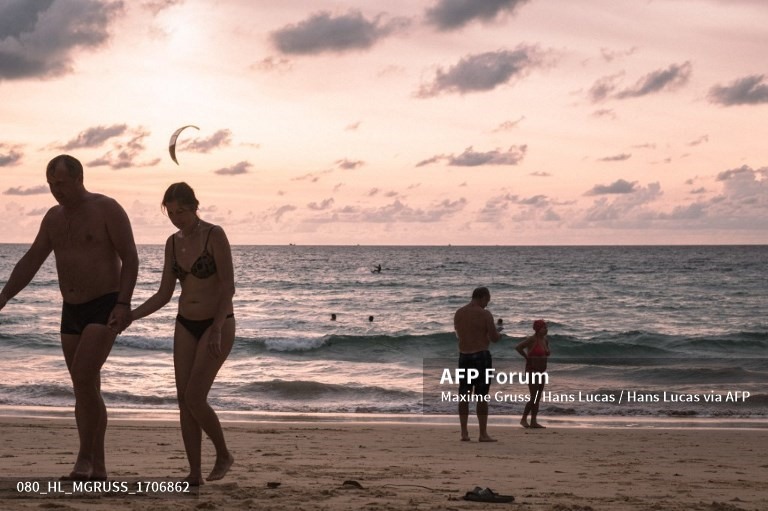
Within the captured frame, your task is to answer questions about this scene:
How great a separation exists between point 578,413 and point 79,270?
11.5 m

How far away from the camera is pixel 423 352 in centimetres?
2753

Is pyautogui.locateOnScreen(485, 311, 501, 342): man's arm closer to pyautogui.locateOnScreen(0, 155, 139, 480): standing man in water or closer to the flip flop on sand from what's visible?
the flip flop on sand

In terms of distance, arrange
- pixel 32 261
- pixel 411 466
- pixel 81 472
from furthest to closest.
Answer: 1. pixel 411 466
2. pixel 32 261
3. pixel 81 472

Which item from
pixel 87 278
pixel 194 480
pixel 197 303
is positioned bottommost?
pixel 194 480

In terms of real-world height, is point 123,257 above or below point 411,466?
above

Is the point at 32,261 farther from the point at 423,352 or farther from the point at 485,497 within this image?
the point at 423,352

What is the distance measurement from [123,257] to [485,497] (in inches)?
108

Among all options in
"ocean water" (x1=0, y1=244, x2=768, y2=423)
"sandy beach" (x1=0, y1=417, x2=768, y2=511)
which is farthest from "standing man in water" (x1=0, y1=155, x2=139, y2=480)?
"ocean water" (x1=0, y1=244, x2=768, y2=423)

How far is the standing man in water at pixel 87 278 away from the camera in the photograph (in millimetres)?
5438

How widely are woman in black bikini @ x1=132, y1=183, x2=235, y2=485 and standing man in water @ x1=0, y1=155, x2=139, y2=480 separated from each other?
0.21m

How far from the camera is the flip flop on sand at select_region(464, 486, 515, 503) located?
589 centimetres

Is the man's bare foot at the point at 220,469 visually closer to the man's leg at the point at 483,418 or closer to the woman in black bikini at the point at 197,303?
the woman in black bikini at the point at 197,303

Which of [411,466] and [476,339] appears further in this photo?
[476,339]

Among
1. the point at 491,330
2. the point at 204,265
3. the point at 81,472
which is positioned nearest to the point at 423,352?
the point at 491,330
